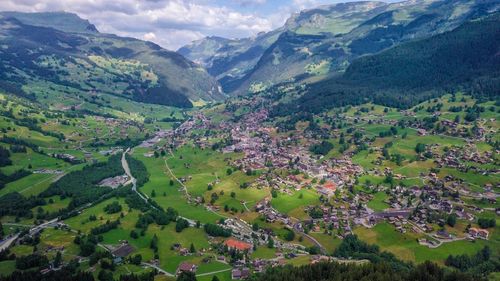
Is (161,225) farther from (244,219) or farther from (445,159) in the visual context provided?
(445,159)

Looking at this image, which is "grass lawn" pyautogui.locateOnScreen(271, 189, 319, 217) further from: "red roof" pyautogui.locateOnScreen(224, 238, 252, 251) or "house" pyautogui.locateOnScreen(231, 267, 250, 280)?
"house" pyautogui.locateOnScreen(231, 267, 250, 280)

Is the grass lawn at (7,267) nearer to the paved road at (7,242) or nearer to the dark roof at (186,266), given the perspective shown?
the paved road at (7,242)

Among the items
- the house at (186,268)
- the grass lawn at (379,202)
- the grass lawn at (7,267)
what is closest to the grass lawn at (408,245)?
the grass lawn at (379,202)

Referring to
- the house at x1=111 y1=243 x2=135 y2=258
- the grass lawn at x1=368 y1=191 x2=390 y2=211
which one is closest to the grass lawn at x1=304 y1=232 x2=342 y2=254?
the grass lawn at x1=368 y1=191 x2=390 y2=211

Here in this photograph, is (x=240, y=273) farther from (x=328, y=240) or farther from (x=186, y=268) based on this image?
(x=328, y=240)

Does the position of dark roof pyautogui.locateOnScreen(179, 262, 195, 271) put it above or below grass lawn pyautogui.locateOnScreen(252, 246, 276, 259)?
above

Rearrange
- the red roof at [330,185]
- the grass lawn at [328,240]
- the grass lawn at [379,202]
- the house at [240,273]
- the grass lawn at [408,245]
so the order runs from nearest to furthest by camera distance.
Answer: the house at [240,273] → the grass lawn at [408,245] → the grass lawn at [328,240] → the grass lawn at [379,202] → the red roof at [330,185]

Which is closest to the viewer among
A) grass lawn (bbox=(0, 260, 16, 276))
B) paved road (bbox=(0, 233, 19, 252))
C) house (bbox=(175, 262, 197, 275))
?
grass lawn (bbox=(0, 260, 16, 276))
